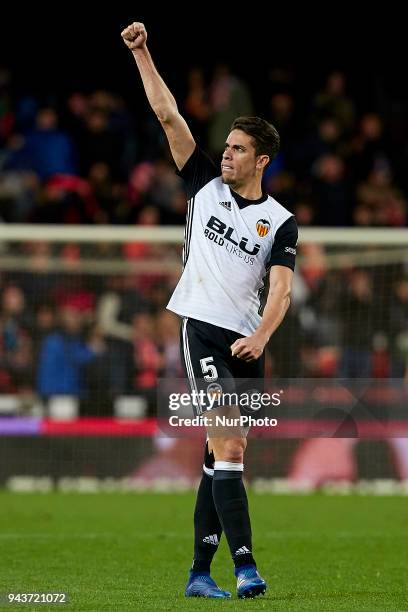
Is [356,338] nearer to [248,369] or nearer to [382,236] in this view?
[382,236]

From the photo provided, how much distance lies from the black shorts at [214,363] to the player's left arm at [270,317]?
215mm

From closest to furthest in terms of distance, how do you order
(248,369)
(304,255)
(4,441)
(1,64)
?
1. (248,369)
2. (4,441)
3. (304,255)
4. (1,64)

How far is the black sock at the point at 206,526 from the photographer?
7.33 metres

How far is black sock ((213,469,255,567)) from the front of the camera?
273 inches

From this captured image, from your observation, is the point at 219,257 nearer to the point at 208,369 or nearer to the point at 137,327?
the point at 208,369

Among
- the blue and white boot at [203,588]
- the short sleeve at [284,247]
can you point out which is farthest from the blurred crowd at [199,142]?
the blue and white boot at [203,588]

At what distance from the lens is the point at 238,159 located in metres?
7.32

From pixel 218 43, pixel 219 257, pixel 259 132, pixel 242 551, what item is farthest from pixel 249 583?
pixel 218 43

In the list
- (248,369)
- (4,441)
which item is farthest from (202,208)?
(4,441)

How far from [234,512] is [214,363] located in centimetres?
76

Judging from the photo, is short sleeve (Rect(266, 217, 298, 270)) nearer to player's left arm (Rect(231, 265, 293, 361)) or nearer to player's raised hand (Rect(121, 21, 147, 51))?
player's left arm (Rect(231, 265, 293, 361))

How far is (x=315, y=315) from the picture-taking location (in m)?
15.4

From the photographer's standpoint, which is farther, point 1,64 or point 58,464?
point 1,64

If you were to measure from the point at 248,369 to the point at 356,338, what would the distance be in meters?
7.94
